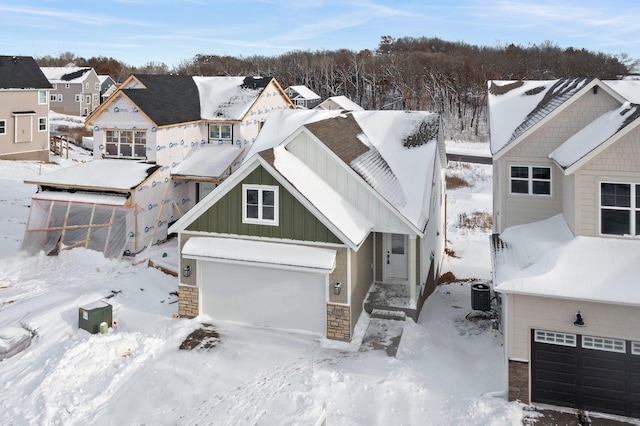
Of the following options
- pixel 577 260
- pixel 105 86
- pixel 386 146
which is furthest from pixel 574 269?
pixel 105 86

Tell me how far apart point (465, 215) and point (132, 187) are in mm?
17722

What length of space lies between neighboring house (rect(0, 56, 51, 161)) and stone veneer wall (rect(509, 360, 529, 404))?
129 ft

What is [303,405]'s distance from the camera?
10.9 meters

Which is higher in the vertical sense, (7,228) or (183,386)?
(7,228)

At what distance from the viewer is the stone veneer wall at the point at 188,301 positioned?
51.0ft

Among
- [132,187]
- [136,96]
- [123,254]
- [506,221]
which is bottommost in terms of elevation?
[123,254]

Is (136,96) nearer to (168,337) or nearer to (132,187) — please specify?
(132,187)

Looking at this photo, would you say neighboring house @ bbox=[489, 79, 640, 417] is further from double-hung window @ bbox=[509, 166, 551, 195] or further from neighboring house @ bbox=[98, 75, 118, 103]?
neighboring house @ bbox=[98, 75, 118, 103]

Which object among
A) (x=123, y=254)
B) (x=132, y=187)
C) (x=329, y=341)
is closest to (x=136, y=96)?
(x=132, y=187)

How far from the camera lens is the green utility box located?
1388 cm

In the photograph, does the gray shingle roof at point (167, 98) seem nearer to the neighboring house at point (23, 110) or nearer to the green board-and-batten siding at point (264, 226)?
the green board-and-batten siding at point (264, 226)

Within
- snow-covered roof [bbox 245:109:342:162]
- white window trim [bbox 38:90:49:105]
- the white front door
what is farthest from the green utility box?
white window trim [bbox 38:90:49:105]

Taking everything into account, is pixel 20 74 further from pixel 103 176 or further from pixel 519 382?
pixel 519 382

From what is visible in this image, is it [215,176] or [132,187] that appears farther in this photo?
[215,176]
